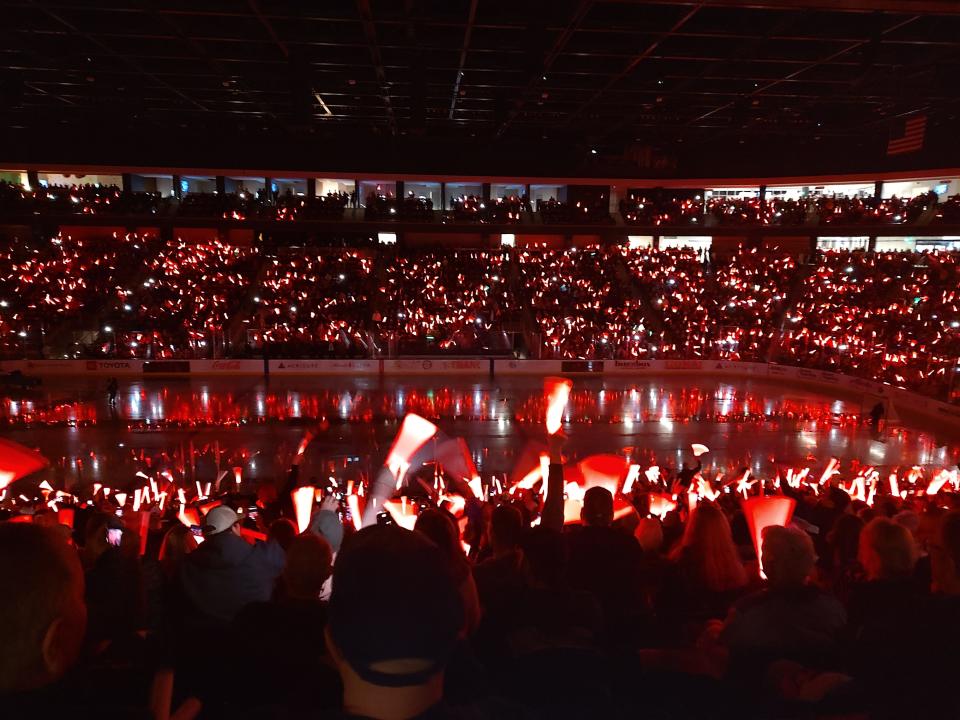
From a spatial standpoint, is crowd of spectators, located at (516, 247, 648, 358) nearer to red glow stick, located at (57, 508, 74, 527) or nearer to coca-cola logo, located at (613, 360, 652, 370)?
coca-cola logo, located at (613, 360, 652, 370)

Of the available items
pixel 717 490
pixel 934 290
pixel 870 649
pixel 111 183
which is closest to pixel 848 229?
pixel 934 290

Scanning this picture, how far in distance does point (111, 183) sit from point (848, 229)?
41065 millimetres

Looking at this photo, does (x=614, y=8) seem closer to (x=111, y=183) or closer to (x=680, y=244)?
(x=680, y=244)

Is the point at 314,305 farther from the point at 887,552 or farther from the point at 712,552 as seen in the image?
the point at 887,552

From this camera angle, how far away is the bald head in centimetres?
155

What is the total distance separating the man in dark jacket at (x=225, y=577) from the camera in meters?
2.97

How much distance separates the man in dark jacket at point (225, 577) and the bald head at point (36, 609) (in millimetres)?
1335

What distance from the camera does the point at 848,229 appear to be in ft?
112

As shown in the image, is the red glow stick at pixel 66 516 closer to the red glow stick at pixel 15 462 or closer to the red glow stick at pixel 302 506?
the red glow stick at pixel 302 506

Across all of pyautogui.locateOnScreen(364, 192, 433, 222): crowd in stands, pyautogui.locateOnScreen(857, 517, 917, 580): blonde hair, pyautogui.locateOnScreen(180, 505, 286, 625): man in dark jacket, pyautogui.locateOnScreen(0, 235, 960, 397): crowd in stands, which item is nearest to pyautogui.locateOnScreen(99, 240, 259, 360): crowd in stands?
pyautogui.locateOnScreen(0, 235, 960, 397): crowd in stands

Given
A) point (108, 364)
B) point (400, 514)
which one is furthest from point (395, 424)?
point (108, 364)

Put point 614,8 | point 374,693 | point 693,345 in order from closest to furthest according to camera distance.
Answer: point 374,693 < point 614,8 < point 693,345

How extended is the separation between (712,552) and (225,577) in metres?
2.44

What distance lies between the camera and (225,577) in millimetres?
3031
